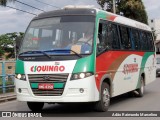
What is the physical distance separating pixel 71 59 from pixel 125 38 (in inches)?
143

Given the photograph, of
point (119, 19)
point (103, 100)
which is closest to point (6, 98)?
point (119, 19)

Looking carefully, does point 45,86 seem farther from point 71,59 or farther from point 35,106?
point 35,106

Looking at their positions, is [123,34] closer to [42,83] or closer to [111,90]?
[111,90]

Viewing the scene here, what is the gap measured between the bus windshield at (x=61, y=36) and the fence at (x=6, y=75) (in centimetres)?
624

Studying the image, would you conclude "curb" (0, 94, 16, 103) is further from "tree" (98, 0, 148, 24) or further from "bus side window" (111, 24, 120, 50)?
"tree" (98, 0, 148, 24)

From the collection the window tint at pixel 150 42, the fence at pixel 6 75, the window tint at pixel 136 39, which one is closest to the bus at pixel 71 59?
the window tint at pixel 136 39

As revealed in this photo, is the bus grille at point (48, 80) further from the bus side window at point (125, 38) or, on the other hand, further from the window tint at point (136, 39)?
the window tint at point (136, 39)

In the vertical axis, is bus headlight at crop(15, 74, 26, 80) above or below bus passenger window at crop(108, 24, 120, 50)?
below

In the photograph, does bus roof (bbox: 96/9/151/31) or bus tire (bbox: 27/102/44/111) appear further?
bus roof (bbox: 96/9/151/31)

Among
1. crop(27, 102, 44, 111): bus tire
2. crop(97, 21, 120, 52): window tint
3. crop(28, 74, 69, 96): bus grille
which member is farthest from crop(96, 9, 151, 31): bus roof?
crop(27, 102, 44, 111): bus tire

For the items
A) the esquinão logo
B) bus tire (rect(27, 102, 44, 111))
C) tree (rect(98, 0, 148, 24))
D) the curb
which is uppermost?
tree (rect(98, 0, 148, 24))

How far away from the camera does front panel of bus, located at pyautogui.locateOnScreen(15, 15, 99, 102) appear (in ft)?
32.1

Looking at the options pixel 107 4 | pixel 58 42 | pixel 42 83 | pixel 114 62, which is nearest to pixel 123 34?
pixel 114 62

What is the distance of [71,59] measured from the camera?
32.5ft
